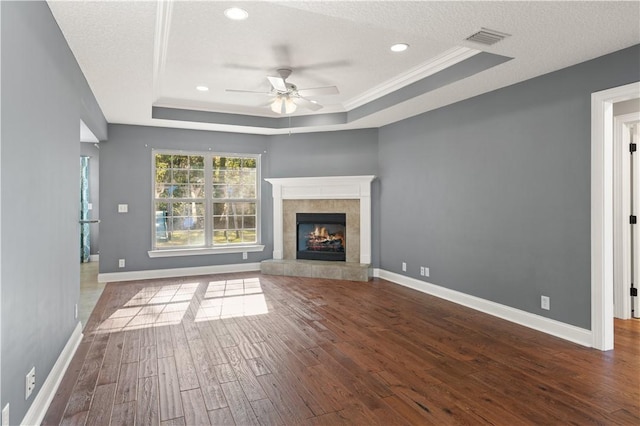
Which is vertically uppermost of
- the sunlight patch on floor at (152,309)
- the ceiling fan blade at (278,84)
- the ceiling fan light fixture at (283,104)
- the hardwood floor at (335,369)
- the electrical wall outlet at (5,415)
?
the ceiling fan blade at (278,84)

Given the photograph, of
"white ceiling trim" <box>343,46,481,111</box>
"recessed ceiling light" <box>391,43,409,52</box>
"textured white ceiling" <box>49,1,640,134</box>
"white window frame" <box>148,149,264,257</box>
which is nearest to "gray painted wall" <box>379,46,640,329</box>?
"textured white ceiling" <box>49,1,640,134</box>

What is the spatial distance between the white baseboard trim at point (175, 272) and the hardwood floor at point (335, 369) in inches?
62.6

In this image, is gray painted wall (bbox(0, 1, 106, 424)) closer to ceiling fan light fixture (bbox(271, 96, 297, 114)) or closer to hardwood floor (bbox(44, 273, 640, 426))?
hardwood floor (bbox(44, 273, 640, 426))

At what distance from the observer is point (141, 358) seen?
3.10 meters

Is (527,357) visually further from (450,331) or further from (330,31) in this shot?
(330,31)

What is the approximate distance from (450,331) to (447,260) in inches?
55.3

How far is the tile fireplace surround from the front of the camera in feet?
20.6

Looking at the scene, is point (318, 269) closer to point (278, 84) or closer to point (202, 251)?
point (202, 251)

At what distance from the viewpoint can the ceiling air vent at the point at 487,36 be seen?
2781 millimetres

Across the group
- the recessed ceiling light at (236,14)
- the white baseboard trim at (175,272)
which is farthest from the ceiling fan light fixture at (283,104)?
the white baseboard trim at (175,272)

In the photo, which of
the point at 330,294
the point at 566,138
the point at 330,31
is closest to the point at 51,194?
the point at 330,31

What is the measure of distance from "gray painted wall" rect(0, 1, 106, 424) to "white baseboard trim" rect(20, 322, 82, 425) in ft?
0.19

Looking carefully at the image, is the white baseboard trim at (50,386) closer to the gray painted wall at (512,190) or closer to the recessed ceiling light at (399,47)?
the recessed ceiling light at (399,47)

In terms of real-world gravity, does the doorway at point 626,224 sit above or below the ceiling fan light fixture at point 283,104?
below
